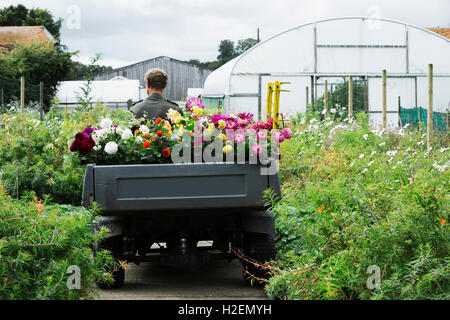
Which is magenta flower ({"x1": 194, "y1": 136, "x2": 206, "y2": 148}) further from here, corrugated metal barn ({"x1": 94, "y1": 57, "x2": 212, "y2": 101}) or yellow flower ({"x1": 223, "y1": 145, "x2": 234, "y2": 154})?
corrugated metal barn ({"x1": 94, "y1": 57, "x2": 212, "y2": 101})

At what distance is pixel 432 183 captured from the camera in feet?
13.0

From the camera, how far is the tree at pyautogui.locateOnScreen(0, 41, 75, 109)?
39.2 m

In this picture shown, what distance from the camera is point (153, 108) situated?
22.8 ft

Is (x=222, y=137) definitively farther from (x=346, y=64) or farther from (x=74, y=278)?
(x=346, y=64)

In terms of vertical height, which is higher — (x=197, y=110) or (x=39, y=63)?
(x=39, y=63)

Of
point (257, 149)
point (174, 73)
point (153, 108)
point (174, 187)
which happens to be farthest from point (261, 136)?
point (174, 73)

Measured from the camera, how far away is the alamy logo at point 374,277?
3.58 meters

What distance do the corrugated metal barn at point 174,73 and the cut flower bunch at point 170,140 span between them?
5329 centimetres

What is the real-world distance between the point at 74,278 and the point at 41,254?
23 cm

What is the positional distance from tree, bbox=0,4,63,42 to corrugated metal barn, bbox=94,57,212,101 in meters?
6.77

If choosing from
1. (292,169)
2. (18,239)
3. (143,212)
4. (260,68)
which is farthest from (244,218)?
(260,68)

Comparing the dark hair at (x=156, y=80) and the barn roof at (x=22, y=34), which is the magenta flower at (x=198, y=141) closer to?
the dark hair at (x=156, y=80)

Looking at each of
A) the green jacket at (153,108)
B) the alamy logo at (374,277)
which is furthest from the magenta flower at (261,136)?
the alamy logo at (374,277)
